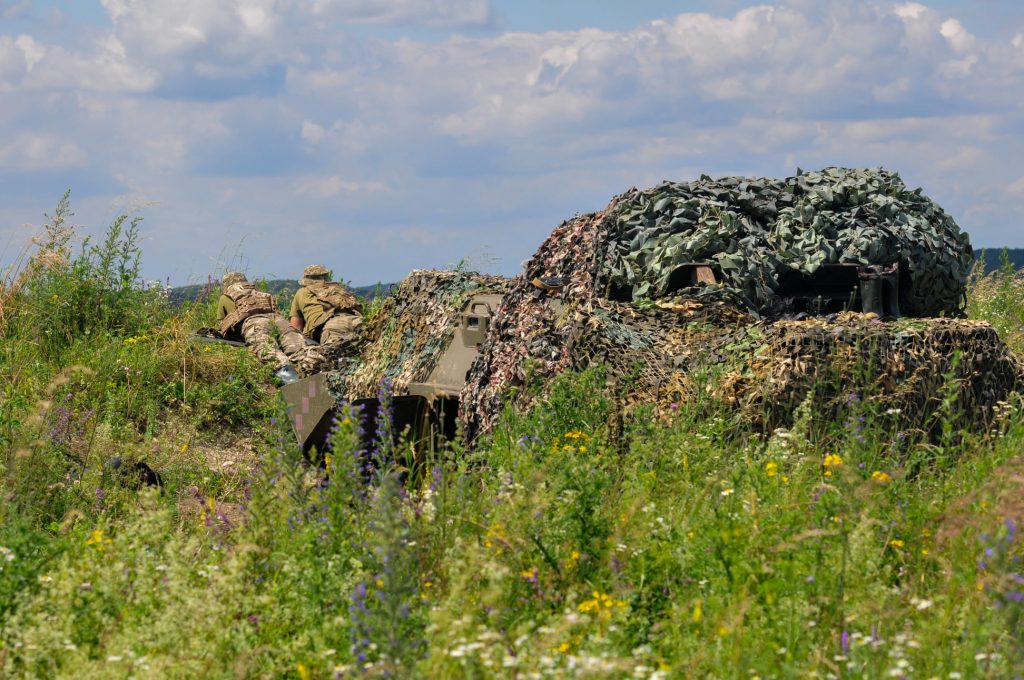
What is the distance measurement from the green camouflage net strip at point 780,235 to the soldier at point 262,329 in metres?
4.23

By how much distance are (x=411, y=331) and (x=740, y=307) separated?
3.38 meters

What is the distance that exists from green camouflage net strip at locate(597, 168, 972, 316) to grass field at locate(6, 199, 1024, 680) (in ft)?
5.10

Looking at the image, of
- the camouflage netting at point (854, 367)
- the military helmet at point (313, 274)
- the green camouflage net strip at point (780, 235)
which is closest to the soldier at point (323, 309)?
the military helmet at point (313, 274)

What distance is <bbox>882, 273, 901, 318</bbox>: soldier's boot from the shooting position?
8.56 metres

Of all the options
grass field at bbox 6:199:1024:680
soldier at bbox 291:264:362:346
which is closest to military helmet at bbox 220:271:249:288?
soldier at bbox 291:264:362:346

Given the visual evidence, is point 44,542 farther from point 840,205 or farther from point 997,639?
point 840,205

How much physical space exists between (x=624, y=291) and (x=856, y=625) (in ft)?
14.7

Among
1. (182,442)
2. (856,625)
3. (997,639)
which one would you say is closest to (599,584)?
(856,625)

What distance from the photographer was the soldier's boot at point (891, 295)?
856 cm

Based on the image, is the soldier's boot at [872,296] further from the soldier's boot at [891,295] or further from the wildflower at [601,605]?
the wildflower at [601,605]

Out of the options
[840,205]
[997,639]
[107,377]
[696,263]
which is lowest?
[997,639]

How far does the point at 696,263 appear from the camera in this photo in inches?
318

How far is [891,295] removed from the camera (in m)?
8.67

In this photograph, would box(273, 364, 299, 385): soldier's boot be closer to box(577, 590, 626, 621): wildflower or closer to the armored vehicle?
the armored vehicle
